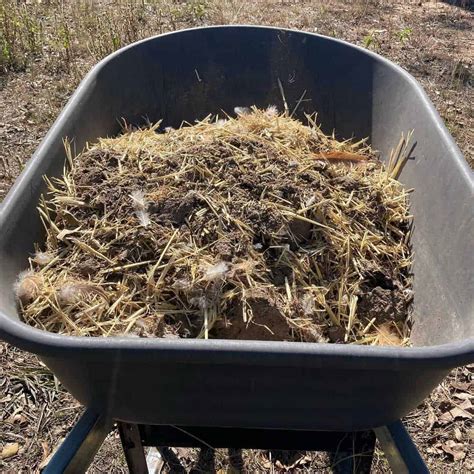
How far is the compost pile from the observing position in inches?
48.9

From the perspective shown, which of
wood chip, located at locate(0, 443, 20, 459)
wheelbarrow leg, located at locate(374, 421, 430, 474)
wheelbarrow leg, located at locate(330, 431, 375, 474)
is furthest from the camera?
wood chip, located at locate(0, 443, 20, 459)

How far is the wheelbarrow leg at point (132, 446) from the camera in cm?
139

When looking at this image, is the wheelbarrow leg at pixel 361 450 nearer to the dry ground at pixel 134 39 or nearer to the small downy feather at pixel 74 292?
the dry ground at pixel 134 39

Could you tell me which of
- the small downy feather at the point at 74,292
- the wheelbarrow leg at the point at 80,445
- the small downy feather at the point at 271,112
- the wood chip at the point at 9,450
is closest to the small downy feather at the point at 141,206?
the small downy feather at the point at 74,292

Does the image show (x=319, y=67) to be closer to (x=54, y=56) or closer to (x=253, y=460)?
(x=253, y=460)

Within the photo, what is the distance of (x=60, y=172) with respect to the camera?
149cm

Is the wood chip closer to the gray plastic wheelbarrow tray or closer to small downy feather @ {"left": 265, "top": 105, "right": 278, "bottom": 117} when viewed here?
the gray plastic wheelbarrow tray

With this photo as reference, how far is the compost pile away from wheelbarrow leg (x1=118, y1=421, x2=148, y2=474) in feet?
1.04

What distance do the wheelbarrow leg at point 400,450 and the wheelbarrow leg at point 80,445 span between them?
0.58 meters

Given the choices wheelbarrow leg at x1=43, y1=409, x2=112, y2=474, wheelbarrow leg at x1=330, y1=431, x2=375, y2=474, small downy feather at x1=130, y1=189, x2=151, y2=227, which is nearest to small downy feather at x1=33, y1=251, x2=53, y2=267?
small downy feather at x1=130, y1=189, x2=151, y2=227

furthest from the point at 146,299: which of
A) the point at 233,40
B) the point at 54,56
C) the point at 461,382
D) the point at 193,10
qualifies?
the point at 193,10

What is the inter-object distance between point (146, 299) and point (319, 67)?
117 centimetres

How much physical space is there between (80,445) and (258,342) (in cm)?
48

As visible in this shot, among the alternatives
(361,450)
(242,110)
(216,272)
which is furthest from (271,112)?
(361,450)
